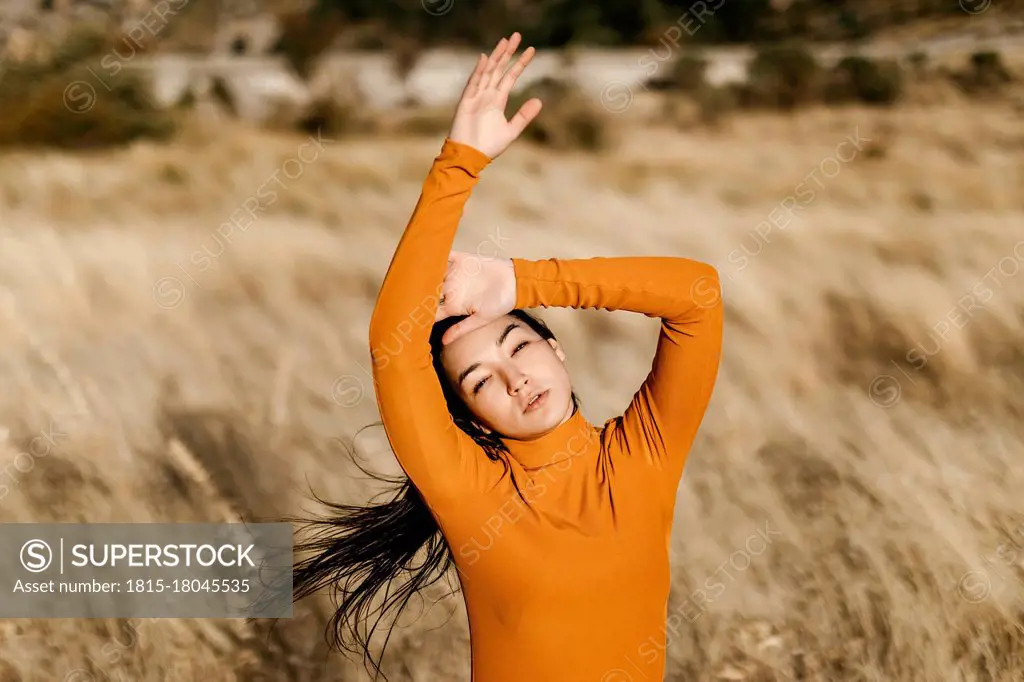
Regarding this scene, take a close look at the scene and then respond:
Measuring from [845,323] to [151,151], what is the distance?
8.61m

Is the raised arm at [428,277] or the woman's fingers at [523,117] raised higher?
the woman's fingers at [523,117]

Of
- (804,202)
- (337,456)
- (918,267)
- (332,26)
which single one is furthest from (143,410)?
(332,26)

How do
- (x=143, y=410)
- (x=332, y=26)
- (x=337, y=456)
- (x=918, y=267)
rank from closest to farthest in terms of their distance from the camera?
(x=337, y=456) → (x=143, y=410) → (x=918, y=267) → (x=332, y=26)

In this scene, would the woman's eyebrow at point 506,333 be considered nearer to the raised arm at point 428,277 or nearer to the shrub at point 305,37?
the raised arm at point 428,277

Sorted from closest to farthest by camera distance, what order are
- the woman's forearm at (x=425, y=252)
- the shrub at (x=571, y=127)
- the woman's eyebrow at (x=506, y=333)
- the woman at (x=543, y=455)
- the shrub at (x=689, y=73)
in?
the woman's forearm at (x=425, y=252), the woman at (x=543, y=455), the woman's eyebrow at (x=506, y=333), the shrub at (x=571, y=127), the shrub at (x=689, y=73)

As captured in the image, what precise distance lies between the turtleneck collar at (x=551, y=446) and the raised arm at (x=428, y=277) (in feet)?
0.61

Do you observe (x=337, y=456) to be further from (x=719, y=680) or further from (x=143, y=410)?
(x=719, y=680)

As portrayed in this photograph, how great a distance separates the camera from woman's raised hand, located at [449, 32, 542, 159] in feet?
5.67

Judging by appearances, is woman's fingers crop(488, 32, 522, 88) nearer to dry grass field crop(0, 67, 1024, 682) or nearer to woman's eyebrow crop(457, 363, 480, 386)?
woman's eyebrow crop(457, 363, 480, 386)

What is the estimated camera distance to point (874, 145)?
34.6ft

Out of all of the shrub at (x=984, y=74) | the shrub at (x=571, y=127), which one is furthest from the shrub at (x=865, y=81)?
the shrub at (x=571, y=127)

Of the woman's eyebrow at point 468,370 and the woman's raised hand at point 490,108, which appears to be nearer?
the woman's raised hand at point 490,108

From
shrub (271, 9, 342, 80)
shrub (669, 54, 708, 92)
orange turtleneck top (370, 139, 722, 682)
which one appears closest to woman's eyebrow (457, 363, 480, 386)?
orange turtleneck top (370, 139, 722, 682)

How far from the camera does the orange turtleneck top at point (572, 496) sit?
1859 mm
